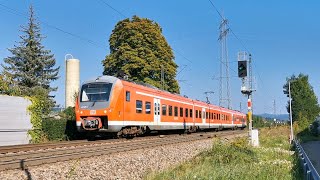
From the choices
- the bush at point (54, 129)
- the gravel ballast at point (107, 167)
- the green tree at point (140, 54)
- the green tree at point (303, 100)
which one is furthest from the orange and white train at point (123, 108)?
the green tree at point (303, 100)

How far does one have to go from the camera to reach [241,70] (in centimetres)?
2475

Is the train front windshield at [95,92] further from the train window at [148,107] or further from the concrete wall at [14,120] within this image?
the train window at [148,107]

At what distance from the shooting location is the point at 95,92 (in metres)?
22.1

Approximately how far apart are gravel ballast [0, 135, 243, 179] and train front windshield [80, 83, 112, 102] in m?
5.73

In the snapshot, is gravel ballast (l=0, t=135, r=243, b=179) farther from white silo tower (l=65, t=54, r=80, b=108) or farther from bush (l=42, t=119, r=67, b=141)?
white silo tower (l=65, t=54, r=80, b=108)

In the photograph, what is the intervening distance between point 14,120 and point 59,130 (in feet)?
10.6

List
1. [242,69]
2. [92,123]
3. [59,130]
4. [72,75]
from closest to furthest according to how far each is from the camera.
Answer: [92,123] < [242,69] < [59,130] < [72,75]

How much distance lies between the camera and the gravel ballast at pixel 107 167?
413 inches

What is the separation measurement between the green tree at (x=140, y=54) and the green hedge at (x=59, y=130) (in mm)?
19109

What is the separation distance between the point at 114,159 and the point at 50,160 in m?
2.14

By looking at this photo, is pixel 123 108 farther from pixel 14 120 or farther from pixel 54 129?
pixel 14 120

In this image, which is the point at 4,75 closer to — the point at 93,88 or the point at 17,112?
the point at 17,112

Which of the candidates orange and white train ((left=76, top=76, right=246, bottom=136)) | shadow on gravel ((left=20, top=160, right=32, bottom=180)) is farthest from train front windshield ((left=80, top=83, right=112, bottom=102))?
shadow on gravel ((left=20, top=160, right=32, bottom=180))

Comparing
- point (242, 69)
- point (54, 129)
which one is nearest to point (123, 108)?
point (54, 129)
